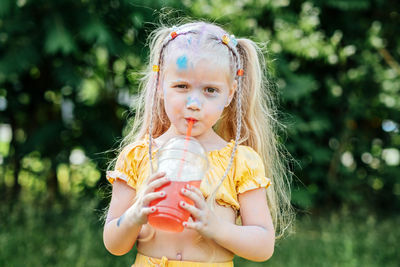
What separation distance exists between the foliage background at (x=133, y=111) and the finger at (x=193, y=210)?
8.62 feet

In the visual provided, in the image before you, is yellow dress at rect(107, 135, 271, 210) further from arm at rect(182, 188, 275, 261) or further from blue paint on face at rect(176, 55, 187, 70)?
blue paint on face at rect(176, 55, 187, 70)

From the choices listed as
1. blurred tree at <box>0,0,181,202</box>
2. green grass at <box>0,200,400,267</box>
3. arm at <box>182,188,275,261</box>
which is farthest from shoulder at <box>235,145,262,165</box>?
green grass at <box>0,200,400,267</box>

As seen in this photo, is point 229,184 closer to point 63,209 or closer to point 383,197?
point 63,209

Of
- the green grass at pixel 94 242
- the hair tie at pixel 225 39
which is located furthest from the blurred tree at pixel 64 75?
the hair tie at pixel 225 39

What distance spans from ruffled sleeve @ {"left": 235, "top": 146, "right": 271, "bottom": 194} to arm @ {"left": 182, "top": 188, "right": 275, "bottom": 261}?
23mm

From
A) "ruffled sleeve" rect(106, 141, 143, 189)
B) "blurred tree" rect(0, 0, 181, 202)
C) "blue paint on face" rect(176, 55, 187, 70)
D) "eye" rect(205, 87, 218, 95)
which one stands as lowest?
"blurred tree" rect(0, 0, 181, 202)

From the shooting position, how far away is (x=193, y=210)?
1604mm

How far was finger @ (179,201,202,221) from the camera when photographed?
159 centimetres

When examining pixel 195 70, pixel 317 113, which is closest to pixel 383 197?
pixel 317 113

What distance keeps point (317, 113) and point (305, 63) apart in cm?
60

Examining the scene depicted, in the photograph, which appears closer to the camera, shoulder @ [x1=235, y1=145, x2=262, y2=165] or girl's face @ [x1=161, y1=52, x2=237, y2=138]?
girl's face @ [x1=161, y1=52, x2=237, y2=138]

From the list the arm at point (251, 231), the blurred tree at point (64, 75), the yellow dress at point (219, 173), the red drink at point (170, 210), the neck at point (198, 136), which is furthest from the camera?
the blurred tree at point (64, 75)

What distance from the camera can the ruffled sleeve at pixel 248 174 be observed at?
1.87m

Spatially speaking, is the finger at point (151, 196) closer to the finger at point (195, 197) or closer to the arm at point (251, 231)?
the finger at point (195, 197)
